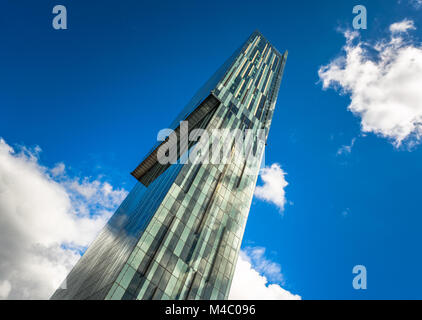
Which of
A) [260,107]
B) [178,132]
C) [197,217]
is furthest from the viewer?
[260,107]

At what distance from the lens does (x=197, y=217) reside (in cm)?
3825

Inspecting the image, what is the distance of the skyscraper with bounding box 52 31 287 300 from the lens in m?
30.0

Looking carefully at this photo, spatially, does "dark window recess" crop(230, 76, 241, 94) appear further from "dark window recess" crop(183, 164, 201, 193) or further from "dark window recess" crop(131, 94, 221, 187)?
"dark window recess" crop(183, 164, 201, 193)

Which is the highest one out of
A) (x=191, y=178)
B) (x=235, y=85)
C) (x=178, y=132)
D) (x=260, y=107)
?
(x=260, y=107)

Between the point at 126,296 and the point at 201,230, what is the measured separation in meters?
13.6

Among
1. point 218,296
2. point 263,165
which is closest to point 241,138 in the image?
point 263,165

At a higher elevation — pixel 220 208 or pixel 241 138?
pixel 241 138

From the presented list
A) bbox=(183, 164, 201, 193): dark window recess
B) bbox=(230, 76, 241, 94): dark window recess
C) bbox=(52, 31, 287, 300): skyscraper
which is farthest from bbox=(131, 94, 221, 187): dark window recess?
bbox=(183, 164, 201, 193): dark window recess

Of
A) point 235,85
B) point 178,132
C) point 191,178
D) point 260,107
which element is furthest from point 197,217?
point 260,107

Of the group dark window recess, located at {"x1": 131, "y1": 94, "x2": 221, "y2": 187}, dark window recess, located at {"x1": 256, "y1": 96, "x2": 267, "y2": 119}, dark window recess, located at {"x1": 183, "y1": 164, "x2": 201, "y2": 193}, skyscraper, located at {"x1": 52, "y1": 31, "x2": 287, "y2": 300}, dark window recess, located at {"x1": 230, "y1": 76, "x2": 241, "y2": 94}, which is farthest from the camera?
dark window recess, located at {"x1": 256, "y1": 96, "x2": 267, "y2": 119}

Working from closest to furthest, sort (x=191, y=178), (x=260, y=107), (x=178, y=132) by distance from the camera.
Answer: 1. (x=191, y=178)
2. (x=178, y=132)
3. (x=260, y=107)

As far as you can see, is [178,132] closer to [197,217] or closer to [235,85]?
[235,85]

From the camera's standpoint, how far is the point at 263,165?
197 ft
